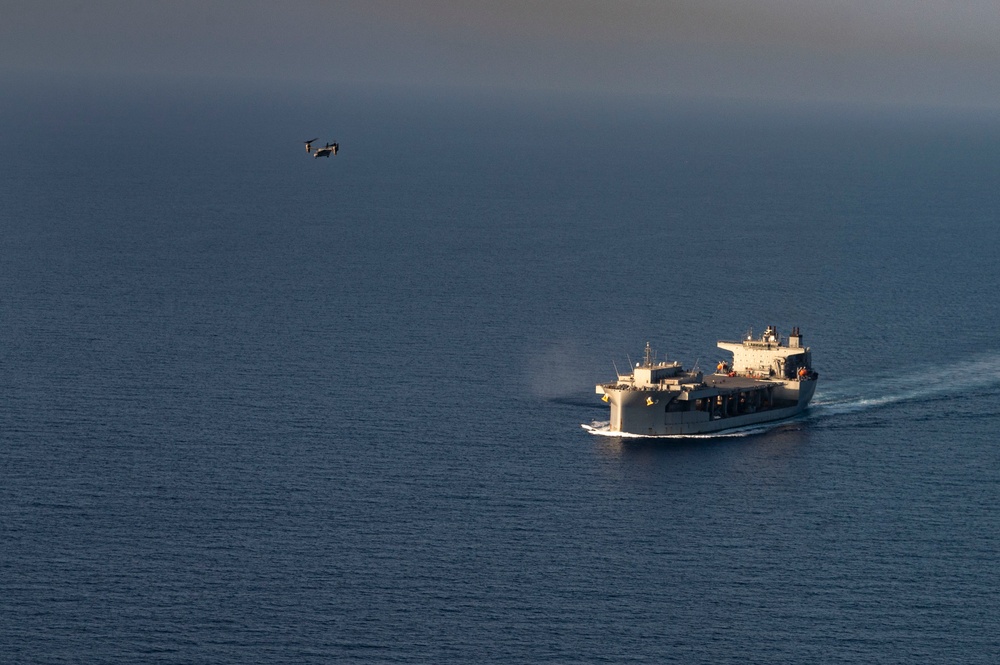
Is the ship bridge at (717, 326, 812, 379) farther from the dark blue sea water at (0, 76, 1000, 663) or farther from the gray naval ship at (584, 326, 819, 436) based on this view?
the dark blue sea water at (0, 76, 1000, 663)

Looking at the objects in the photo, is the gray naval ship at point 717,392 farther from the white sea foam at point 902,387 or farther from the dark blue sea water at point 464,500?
the dark blue sea water at point 464,500

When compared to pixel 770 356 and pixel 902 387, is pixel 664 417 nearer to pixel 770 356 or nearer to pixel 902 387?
pixel 770 356

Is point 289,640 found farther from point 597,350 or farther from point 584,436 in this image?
point 597,350

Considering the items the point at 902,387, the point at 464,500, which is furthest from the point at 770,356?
the point at 464,500

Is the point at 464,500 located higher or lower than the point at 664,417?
lower

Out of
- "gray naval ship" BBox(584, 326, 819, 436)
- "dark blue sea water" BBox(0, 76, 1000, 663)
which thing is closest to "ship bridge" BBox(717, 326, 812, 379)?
"gray naval ship" BBox(584, 326, 819, 436)

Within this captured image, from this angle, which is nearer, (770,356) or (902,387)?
(902,387)

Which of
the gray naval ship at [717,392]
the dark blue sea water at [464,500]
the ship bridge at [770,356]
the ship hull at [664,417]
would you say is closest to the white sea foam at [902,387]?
the dark blue sea water at [464,500]

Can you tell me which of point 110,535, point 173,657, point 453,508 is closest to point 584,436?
point 453,508
